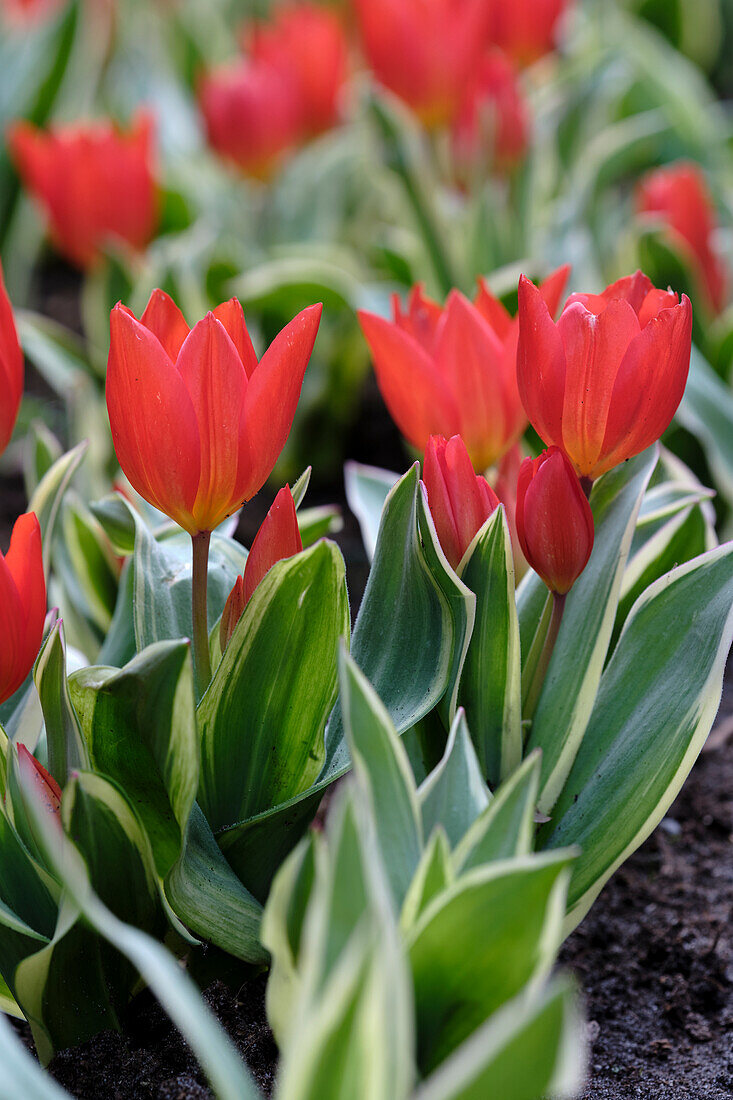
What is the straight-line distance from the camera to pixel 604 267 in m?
1.54

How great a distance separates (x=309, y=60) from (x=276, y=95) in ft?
0.55

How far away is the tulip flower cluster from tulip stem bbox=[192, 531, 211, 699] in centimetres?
106

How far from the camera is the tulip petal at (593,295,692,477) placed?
620mm

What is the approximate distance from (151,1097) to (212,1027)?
10.8 inches

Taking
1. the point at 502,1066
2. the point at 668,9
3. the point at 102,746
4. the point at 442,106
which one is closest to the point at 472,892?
the point at 502,1066

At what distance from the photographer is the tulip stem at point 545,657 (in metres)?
0.70

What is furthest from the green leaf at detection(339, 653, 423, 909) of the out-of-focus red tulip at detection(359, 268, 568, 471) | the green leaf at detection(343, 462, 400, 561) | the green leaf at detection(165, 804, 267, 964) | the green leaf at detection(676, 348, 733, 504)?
the green leaf at detection(676, 348, 733, 504)

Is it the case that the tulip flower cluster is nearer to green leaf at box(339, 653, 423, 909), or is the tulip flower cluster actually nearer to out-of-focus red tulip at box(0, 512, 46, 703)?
out-of-focus red tulip at box(0, 512, 46, 703)

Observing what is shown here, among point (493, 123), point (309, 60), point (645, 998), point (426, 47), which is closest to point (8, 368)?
point (645, 998)

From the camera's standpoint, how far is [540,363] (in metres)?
0.64

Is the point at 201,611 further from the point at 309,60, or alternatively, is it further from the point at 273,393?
the point at 309,60

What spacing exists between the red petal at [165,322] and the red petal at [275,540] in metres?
0.10

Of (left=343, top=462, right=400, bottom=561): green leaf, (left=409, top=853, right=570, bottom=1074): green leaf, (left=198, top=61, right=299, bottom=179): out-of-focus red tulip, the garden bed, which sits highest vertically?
(left=198, top=61, right=299, bottom=179): out-of-focus red tulip

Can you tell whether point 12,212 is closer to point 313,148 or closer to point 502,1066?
point 313,148
